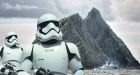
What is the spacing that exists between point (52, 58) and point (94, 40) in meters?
74.6

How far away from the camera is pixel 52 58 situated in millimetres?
13242

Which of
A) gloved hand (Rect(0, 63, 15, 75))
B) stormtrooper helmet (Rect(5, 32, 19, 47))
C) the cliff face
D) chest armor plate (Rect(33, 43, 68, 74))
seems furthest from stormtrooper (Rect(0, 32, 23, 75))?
the cliff face

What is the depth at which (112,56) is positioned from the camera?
3612 inches

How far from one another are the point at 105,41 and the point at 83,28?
9364 millimetres

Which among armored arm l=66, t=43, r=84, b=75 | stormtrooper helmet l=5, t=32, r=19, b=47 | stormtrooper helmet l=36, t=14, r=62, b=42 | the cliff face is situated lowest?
armored arm l=66, t=43, r=84, b=75

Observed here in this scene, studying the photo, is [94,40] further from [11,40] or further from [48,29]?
[48,29]

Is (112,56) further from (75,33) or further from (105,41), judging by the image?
(75,33)

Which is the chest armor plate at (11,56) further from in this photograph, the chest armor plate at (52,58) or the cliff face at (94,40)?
the cliff face at (94,40)

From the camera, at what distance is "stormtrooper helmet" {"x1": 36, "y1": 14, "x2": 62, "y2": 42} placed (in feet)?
43.4

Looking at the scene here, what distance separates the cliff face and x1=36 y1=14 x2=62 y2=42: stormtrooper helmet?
6495 cm

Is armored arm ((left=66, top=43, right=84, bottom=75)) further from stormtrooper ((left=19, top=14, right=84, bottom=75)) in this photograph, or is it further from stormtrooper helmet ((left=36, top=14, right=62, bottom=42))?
stormtrooper helmet ((left=36, top=14, right=62, bottom=42))

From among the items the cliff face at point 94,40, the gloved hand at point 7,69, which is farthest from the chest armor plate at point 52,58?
the cliff face at point 94,40

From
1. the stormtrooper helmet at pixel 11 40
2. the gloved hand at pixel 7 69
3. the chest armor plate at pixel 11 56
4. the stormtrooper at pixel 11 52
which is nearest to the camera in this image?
the gloved hand at pixel 7 69

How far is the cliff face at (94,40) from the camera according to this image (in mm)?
81500
